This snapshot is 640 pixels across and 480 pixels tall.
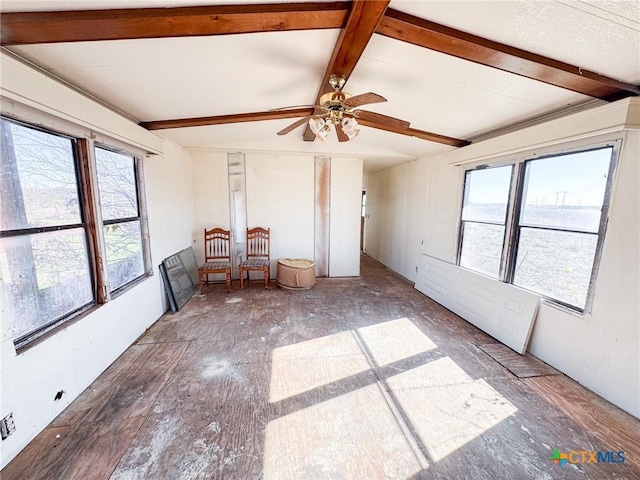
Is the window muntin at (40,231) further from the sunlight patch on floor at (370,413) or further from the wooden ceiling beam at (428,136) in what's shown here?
the wooden ceiling beam at (428,136)

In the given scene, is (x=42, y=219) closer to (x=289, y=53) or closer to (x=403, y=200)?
(x=289, y=53)

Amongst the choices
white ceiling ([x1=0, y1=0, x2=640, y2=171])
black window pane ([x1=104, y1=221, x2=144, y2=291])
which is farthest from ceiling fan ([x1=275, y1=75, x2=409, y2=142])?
black window pane ([x1=104, y1=221, x2=144, y2=291])

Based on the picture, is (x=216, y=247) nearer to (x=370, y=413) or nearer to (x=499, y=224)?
(x=370, y=413)

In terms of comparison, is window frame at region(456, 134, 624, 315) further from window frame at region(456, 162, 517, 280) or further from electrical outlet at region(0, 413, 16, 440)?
electrical outlet at region(0, 413, 16, 440)

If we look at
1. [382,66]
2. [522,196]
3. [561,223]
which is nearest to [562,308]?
[561,223]

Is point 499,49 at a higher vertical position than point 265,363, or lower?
higher

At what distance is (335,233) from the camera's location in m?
4.96

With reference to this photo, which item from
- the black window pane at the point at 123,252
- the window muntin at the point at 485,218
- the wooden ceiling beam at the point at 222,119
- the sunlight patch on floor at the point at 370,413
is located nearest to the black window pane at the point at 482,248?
the window muntin at the point at 485,218

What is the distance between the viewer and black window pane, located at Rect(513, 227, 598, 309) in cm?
218

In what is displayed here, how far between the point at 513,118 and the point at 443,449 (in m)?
3.06

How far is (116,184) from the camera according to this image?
2.61 meters

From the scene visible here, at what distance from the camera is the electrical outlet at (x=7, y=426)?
1.39 metres

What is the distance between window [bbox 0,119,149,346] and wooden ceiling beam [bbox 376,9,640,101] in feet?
7.92

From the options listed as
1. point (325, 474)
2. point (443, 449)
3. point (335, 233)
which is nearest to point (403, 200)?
point (335, 233)
